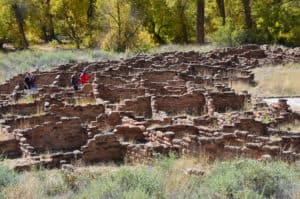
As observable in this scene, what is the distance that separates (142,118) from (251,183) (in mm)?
8183

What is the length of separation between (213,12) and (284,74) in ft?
83.1

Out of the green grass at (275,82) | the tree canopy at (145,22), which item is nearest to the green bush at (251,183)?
the green grass at (275,82)

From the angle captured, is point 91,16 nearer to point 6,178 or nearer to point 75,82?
point 75,82

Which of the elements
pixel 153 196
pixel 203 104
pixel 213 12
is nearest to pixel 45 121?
pixel 203 104

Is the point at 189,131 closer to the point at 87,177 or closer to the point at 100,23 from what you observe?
the point at 87,177

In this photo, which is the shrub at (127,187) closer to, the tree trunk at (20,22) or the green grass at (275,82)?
the green grass at (275,82)

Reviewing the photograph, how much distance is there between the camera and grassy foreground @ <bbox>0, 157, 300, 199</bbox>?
7277mm

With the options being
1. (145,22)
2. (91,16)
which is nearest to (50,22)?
(91,16)

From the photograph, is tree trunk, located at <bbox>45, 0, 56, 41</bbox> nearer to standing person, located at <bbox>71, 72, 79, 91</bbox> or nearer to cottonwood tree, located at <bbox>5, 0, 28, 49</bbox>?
cottonwood tree, located at <bbox>5, 0, 28, 49</bbox>

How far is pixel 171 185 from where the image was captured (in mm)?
7988

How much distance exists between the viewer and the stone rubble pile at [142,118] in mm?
12219

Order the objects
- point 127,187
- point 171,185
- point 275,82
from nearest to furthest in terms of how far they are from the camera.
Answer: point 127,187
point 171,185
point 275,82

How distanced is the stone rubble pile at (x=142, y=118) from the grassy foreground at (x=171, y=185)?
10.2ft

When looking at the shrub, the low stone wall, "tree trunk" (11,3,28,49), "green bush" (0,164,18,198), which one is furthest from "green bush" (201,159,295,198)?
"tree trunk" (11,3,28,49)
